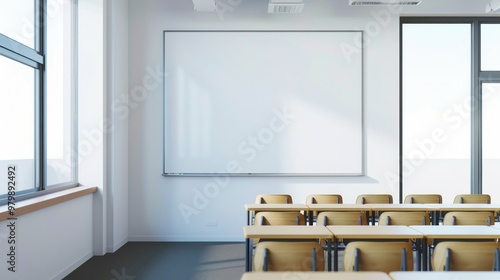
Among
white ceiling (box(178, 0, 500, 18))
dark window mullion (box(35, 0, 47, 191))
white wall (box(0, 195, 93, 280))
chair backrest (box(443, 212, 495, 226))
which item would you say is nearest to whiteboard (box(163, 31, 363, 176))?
white ceiling (box(178, 0, 500, 18))

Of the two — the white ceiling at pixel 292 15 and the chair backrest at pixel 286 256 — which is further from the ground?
the white ceiling at pixel 292 15

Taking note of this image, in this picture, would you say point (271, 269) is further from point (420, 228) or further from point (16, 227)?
point (16, 227)

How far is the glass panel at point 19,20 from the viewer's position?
4627 millimetres

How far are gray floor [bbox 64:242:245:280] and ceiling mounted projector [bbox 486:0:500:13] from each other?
513 cm

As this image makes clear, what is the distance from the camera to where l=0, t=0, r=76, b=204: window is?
15.4 feet

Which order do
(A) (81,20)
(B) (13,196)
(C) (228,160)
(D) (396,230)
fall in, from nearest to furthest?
(D) (396,230) → (B) (13,196) → (A) (81,20) → (C) (228,160)

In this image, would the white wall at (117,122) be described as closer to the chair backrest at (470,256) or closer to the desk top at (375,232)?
the desk top at (375,232)

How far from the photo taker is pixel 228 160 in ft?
24.5

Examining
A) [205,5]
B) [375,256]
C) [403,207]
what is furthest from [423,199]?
[205,5]

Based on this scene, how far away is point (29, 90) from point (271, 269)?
11.4ft

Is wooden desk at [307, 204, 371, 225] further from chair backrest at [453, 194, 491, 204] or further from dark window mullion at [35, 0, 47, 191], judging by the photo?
dark window mullion at [35, 0, 47, 191]

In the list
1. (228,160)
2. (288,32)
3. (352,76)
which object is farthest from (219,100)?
(352,76)
